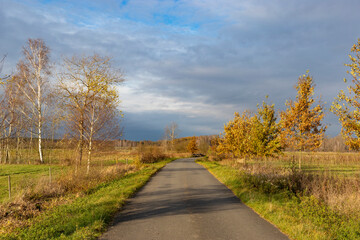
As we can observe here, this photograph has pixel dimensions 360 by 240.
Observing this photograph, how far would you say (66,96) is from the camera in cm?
1616

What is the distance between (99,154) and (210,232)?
41.1ft

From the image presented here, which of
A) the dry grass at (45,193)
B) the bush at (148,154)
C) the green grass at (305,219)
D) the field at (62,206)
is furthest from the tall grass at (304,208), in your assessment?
the bush at (148,154)

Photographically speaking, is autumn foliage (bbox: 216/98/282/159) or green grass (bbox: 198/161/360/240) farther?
autumn foliage (bbox: 216/98/282/159)

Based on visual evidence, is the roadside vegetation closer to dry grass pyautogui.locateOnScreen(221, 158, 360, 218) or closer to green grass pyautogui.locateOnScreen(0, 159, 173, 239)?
dry grass pyautogui.locateOnScreen(221, 158, 360, 218)

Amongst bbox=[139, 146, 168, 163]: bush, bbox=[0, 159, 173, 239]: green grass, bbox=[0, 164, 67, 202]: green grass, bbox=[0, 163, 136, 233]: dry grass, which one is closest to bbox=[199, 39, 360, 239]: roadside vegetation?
bbox=[0, 159, 173, 239]: green grass

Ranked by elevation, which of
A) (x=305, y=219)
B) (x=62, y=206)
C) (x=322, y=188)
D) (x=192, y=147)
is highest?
(x=322, y=188)

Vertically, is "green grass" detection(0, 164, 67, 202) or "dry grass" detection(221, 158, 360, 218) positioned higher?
"dry grass" detection(221, 158, 360, 218)

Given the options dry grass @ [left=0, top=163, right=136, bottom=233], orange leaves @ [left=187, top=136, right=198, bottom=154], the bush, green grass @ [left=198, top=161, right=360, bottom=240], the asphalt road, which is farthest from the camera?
orange leaves @ [left=187, top=136, right=198, bottom=154]

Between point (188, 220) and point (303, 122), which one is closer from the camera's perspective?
point (188, 220)

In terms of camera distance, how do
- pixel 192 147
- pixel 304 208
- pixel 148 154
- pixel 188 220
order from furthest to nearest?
Result: pixel 192 147 → pixel 148 154 → pixel 304 208 → pixel 188 220

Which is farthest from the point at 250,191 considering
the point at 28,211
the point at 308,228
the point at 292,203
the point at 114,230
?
the point at 28,211

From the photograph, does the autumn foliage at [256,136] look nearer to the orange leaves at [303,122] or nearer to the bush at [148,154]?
the orange leaves at [303,122]

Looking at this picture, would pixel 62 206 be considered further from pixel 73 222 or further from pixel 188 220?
pixel 188 220

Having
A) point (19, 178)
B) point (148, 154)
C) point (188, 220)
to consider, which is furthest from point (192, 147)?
point (188, 220)
